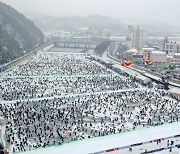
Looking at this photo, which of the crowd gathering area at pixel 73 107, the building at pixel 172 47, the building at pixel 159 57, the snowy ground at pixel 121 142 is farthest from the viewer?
the building at pixel 172 47

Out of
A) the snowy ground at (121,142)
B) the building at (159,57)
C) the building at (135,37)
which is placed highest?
the building at (135,37)

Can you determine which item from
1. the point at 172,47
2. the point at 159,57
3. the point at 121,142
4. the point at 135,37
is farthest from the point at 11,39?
the point at 121,142

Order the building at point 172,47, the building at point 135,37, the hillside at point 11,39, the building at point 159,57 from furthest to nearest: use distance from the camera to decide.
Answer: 1. the building at point 135,37
2. the building at point 172,47
3. the hillside at point 11,39
4. the building at point 159,57

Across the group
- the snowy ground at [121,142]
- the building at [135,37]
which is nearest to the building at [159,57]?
the building at [135,37]

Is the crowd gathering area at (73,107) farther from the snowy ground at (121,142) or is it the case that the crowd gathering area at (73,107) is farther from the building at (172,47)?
the building at (172,47)

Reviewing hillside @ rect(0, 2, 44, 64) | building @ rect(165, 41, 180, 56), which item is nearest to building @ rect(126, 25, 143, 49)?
building @ rect(165, 41, 180, 56)

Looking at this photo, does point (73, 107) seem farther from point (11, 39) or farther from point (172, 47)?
point (11, 39)

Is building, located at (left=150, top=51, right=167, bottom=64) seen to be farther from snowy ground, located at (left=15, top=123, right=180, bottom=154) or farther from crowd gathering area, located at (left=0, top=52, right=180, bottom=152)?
snowy ground, located at (left=15, top=123, right=180, bottom=154)

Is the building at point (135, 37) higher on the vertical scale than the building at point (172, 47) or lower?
higher

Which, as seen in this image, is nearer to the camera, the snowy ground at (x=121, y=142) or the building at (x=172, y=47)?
the snowy ground at (x=121, y=142)
